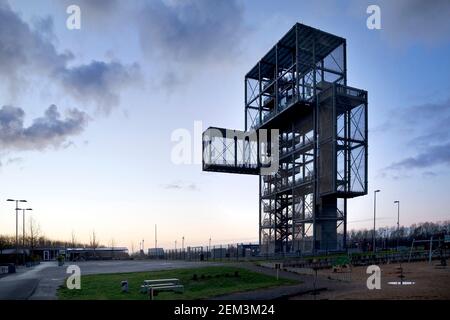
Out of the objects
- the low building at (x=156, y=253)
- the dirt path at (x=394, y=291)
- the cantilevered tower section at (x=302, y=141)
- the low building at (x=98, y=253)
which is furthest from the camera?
the low building at (x=98, y=253)

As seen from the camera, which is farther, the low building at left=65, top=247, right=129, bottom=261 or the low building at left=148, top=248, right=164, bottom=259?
the low building at left=65, top=247, right=129, bottom=261

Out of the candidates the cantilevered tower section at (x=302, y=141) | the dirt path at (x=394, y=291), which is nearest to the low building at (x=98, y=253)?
the cantilevered tower section at (x=302, y=141)

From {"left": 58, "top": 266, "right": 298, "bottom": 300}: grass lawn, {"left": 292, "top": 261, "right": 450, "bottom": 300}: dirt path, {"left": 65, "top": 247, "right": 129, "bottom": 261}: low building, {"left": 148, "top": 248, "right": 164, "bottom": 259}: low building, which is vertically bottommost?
{"left": 65, "top": 247, "right": 129, "bottom": 261}: low building

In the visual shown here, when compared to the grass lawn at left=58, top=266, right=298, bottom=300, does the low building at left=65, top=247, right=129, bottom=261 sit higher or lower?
lower

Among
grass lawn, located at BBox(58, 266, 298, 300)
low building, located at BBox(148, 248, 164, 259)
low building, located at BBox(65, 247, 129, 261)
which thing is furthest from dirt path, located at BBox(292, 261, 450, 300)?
low building, located at BBox(65, 247, 129, 261)

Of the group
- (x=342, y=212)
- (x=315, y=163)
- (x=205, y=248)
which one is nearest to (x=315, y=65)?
(x=315, y=163)

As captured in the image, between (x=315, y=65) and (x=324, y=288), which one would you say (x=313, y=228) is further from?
(x=324, y=288)

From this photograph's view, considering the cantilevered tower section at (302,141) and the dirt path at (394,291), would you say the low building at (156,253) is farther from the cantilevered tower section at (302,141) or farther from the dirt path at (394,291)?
the dirt path at (394,291)

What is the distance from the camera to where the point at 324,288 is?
23.7m

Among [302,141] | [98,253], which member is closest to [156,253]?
[98,253]

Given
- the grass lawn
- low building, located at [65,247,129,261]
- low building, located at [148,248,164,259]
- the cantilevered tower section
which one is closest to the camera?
the grass lawn

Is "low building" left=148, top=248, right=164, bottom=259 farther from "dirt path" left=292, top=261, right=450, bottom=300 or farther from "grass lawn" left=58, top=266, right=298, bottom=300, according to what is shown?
"dirt path" left=292, top=261, right=450, bottom=300

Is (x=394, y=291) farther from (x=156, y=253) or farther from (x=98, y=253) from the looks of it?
(x=98, y=253)
